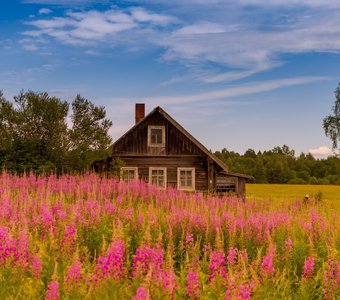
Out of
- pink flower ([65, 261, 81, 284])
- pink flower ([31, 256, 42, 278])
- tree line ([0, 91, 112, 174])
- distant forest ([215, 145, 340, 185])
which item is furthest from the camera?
distant forest ([215, 145, 340, 185])

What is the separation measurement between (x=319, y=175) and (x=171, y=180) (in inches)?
3481

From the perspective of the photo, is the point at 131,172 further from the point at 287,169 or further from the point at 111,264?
the point at 287,169

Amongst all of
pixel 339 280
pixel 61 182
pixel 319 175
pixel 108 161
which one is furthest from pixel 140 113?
pixel 319 175

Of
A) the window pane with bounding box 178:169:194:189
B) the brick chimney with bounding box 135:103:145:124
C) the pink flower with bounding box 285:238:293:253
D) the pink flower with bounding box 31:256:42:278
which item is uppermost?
the brick chimney with bounding box 135:103:145:124

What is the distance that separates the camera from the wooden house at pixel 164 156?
2825 cm

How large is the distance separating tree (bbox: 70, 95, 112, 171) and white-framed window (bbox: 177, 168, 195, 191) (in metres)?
5.40

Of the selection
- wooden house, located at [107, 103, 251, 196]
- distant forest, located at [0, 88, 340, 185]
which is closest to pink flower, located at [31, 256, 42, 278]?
distant forest, located at [0, 88, 340, 185]

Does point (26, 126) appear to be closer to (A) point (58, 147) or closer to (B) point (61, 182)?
(A) point (58, 147)

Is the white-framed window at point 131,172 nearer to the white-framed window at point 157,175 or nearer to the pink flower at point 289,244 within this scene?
the white-framed window at point 157,175

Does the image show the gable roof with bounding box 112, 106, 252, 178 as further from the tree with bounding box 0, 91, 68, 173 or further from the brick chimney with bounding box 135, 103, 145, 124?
the tree with bounding box 0, 91, 68, 173

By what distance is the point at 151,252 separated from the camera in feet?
17.2

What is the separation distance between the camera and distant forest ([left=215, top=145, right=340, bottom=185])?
4003 inches

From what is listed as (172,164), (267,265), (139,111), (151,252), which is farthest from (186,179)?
(151,252)

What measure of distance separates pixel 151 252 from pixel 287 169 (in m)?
104
